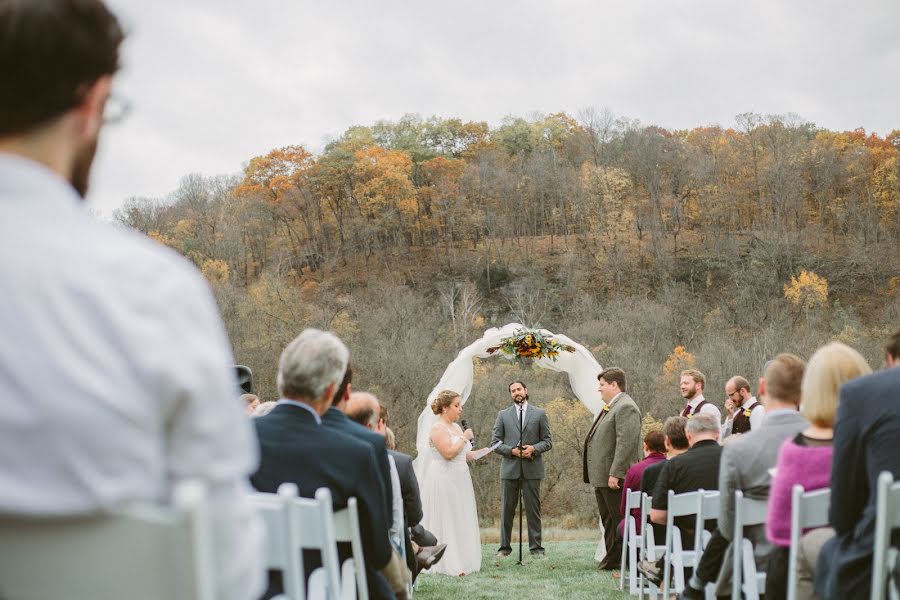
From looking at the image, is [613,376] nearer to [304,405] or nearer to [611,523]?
[611,523]

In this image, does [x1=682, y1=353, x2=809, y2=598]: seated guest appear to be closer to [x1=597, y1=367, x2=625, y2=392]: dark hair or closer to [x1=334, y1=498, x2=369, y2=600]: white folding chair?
[x1=334, y1=498, x2=369, y2=600]: white folding chair

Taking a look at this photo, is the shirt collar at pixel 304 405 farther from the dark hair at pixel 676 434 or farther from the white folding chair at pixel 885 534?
the dark hair at pixel 676 434

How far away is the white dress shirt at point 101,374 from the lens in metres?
1.06

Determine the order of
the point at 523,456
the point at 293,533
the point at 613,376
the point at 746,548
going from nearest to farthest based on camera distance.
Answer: the point at 293,533, the point at 746,548, the point at 613,376, the point at 523,456

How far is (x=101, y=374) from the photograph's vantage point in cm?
108

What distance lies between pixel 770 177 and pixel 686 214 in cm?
661

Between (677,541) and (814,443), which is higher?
(814,443)

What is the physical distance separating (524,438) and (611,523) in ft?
5.28

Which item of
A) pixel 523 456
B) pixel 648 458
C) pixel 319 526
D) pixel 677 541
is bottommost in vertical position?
Answer: pixel 523 456

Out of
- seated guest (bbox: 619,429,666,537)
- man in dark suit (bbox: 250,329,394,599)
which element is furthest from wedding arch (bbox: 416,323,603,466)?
man in dark suit (bbox: 250,329,394,599)

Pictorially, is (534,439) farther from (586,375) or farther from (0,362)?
(0,362)

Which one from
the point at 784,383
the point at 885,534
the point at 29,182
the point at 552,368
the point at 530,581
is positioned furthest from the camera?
the point at 552,368

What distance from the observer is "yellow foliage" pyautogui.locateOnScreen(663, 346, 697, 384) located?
4209cm

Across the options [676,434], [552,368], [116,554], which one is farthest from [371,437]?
[552,368]
